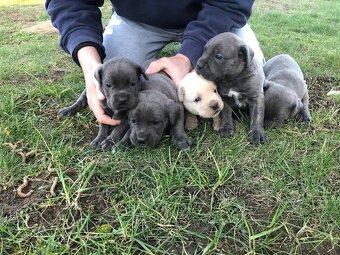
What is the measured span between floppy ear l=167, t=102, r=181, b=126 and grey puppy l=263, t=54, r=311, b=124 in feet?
2.81

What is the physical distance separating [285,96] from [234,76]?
51 cm

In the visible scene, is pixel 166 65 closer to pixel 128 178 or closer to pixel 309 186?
pixel 128 178

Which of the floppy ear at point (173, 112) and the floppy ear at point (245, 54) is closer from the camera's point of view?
the floppy ear at point (173, 112)

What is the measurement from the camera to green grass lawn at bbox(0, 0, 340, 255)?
8.80 feet

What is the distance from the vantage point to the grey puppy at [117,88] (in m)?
3.61

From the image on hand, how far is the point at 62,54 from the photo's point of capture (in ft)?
21.1

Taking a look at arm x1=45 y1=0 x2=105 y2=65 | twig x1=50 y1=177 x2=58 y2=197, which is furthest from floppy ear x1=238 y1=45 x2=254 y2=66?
twig x1=50 y1=177 x2=58 y2=197

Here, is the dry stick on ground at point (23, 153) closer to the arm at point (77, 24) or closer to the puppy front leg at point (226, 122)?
the arm at point (77, 24)

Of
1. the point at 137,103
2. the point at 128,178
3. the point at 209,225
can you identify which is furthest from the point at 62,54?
the point at 209,225

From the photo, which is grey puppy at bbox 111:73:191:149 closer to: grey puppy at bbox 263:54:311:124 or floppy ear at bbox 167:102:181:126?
floppy ear at bbox 167:102:181:126

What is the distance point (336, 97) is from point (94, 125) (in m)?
2.51

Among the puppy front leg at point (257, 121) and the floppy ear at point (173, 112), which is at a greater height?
the floppy ear at point (173, 112)

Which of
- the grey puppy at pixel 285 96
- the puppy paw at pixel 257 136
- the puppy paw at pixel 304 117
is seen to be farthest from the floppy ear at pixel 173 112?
the puppy paw at pixel 304 117

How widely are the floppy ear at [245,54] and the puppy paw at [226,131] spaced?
23.7 inches
